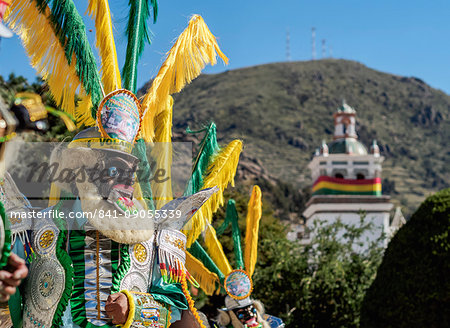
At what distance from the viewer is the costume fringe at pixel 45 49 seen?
3793 mm

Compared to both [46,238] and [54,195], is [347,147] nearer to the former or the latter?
[54,195]

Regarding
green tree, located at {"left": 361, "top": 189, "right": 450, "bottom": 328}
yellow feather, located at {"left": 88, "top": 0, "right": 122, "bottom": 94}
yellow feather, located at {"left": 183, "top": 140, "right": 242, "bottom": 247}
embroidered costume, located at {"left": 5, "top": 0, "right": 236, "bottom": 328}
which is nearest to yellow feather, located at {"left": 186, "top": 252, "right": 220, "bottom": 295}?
yellow feather, located at {"left": 183, "top": 140, "right": 242, "bottom": 247}

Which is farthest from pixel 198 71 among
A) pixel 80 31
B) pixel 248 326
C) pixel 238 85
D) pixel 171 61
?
pixel 238 85

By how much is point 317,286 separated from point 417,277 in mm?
4070

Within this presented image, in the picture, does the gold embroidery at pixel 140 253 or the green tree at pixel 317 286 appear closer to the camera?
the gold embroidery at pixel 140 253

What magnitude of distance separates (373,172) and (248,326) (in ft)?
71.3

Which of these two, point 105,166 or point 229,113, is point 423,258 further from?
point 229,113

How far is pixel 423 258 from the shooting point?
9.36m

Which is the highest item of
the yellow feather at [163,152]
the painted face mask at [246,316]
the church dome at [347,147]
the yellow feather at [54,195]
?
the church dome at [347,147]

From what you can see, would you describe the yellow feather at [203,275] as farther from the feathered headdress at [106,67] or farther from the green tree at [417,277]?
the green tree at [417,277]

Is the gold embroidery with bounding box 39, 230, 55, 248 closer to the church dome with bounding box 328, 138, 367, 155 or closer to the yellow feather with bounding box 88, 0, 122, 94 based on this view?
the yellow feather with bounding box 88, 0, 122, 94

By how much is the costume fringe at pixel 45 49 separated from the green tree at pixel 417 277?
6942 millimetres

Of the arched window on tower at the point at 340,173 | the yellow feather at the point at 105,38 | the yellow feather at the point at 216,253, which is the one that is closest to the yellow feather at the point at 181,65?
the yellow feather at the point at 105,38

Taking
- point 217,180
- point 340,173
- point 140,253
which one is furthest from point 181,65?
point 340,173
